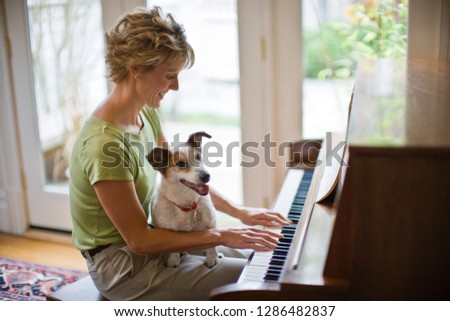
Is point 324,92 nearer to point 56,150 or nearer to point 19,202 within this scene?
point 56,150

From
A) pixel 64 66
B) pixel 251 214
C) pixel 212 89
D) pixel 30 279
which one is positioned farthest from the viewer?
pixel 212 89

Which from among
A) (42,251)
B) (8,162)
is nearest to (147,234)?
(42,251)

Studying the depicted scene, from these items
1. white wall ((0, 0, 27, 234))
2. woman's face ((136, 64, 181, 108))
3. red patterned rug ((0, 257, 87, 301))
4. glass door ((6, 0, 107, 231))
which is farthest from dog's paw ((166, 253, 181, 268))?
white wall ((0, 0, 27, 234))

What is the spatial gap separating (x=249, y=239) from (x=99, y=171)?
514 millimetres

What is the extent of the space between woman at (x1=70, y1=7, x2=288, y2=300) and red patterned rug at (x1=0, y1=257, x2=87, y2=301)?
107 centimetres

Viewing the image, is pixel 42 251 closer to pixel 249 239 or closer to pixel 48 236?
pixel 48 236

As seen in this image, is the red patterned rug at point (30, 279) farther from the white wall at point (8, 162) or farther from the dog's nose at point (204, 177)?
the dog's nose at point (204, 177)

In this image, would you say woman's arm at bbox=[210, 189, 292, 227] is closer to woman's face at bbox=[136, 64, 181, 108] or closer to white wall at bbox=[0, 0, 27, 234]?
woman's face at bbox=[136, 64, 181, 108]

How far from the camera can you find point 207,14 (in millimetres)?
3160

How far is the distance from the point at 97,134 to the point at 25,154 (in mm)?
1855

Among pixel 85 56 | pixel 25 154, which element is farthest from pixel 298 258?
pixel 25 154

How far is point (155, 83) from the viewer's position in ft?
6.45

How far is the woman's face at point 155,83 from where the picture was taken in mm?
1948

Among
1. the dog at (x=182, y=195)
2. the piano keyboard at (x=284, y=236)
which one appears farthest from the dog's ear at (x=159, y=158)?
the piano keyboard at (x=284, y=236)
